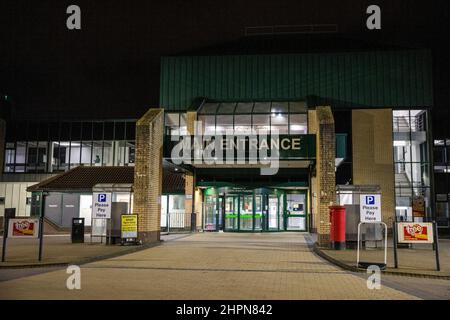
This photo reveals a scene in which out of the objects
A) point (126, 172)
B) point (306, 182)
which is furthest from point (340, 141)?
point (126, 172)

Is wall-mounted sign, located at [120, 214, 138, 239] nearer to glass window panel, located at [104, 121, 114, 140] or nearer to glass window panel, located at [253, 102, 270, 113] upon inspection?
glass window panel, located at [253, 102, 270, 113]

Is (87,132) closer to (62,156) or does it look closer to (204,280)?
(62,156)

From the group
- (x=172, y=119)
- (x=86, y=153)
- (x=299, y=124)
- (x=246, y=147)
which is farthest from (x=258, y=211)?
(x=86, y=153)

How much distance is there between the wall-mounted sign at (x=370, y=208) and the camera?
16375 mm

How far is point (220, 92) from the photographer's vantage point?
1199 inches

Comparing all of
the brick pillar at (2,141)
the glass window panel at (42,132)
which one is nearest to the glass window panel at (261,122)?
the glass window panel at (42,132)

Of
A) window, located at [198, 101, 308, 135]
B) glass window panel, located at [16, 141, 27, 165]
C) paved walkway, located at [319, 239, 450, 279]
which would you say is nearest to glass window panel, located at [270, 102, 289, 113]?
window, located at [198, 101, 308, 135]

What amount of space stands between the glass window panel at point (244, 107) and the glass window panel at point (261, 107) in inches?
12.4

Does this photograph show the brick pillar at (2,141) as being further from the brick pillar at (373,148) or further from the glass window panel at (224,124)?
the brick pillar at (373,148)

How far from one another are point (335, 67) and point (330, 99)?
6.72ft

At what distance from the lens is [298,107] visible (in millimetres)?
28594

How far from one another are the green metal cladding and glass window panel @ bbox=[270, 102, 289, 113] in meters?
0.82

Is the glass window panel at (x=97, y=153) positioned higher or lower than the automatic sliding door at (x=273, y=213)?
higher
